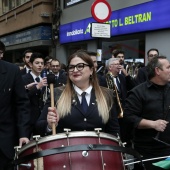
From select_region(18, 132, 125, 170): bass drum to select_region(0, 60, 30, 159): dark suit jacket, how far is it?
751 millimetres

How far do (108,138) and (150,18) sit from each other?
29.5 feet

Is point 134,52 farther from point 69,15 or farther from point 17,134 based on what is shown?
point 17,134

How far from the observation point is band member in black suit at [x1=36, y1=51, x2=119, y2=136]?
320 cm

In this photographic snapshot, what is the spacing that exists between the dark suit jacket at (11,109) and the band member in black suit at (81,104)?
29cm

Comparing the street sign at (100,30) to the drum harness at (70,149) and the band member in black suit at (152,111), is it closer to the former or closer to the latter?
the band member in black suit at (152,111)

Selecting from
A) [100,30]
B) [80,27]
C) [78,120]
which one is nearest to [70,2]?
[80,27]

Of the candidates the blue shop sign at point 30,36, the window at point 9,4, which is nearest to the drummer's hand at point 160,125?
the blue shop sign at point 30,36

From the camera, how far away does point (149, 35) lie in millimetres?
11570

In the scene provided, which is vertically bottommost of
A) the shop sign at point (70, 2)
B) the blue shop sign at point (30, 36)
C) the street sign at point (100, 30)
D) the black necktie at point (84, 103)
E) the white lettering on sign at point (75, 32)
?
the black necktie at point (84, 103)

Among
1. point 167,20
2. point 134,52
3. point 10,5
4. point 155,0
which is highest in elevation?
point 10,5

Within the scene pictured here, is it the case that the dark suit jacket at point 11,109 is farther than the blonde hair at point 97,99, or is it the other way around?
the dark suit jacket at point 11,109

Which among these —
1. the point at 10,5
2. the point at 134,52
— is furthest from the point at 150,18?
the point at 10,5

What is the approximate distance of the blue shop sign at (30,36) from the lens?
18.5 metres

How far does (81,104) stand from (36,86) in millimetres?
2632
